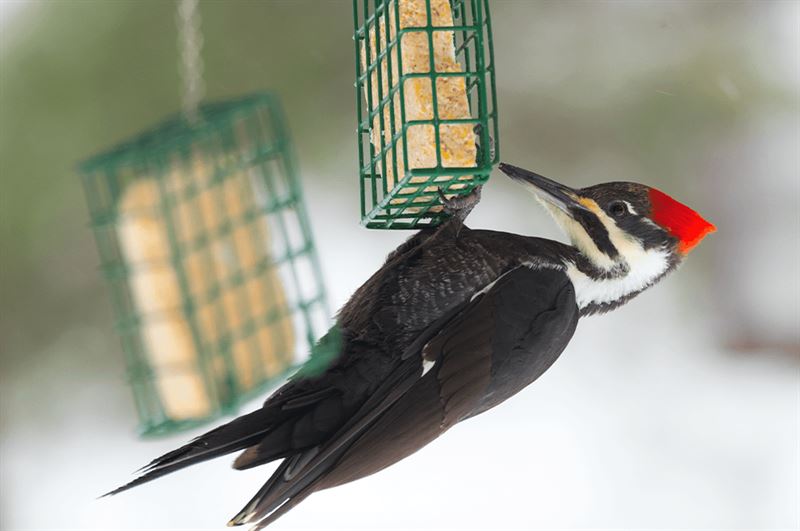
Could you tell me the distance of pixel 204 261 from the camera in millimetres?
2736

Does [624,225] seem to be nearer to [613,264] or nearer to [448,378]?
[613,264]

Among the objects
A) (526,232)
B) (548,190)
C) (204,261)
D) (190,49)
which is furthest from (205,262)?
(526,232)

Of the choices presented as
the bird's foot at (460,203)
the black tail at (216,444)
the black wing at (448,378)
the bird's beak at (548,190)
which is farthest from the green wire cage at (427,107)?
the black tail at (216,444)

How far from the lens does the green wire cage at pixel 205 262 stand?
2.68m

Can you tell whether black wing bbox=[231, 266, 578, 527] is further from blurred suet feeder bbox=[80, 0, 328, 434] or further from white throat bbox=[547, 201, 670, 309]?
blurred suet feeder bbox=[80, 0, 328, 434]

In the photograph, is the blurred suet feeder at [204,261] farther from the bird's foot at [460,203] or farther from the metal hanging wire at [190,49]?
the metal hanging wire at [190,49]

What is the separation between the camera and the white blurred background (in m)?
4.11

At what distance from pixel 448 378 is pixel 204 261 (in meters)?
0.87

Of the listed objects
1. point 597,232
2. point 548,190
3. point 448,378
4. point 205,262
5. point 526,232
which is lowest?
point 526,232

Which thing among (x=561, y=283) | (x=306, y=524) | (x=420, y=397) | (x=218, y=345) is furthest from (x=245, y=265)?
(x=306, y=524)

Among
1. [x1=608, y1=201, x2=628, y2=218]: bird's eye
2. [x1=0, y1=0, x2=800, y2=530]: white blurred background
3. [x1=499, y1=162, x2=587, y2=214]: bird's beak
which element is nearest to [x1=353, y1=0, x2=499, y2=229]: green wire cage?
[x1=499, y1=162, x2=587, y2=214]: bird's beak

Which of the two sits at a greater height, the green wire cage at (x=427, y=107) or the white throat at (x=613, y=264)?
the green wire cage at (x=427, y=107)

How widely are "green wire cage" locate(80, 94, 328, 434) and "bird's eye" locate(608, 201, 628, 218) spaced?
3.88 feet

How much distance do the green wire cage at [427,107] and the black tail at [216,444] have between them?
739 mm
